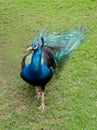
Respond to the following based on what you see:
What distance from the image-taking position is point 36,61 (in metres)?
3.85

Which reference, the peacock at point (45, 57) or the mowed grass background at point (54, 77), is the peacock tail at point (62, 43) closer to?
the peacock at point (45, 57)

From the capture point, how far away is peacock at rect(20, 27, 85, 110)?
3873mm

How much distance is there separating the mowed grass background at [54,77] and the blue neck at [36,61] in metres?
0.50

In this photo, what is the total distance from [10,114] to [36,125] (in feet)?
1.17

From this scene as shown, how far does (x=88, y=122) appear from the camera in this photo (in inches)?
150

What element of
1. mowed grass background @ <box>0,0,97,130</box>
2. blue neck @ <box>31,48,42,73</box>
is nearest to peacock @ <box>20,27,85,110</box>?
blue neck @ <box>31,48,42,73</box>

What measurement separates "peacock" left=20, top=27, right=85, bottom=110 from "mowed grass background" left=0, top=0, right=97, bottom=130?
21 centimetres

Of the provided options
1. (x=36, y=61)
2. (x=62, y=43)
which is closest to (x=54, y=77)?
(x=62, y=43)

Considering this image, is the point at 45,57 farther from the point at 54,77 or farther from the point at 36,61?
the point at 54,77

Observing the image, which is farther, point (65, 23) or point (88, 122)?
point (65, 23)

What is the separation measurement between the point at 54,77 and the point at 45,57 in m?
0.49

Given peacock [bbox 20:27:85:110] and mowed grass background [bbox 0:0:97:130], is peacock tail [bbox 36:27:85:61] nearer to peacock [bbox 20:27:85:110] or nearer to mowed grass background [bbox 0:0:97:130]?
peacock [bbox 20:27:85:110]

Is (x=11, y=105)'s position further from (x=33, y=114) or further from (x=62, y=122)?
(x=62, y=122)

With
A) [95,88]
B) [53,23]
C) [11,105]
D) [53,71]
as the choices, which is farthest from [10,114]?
[53,23]
